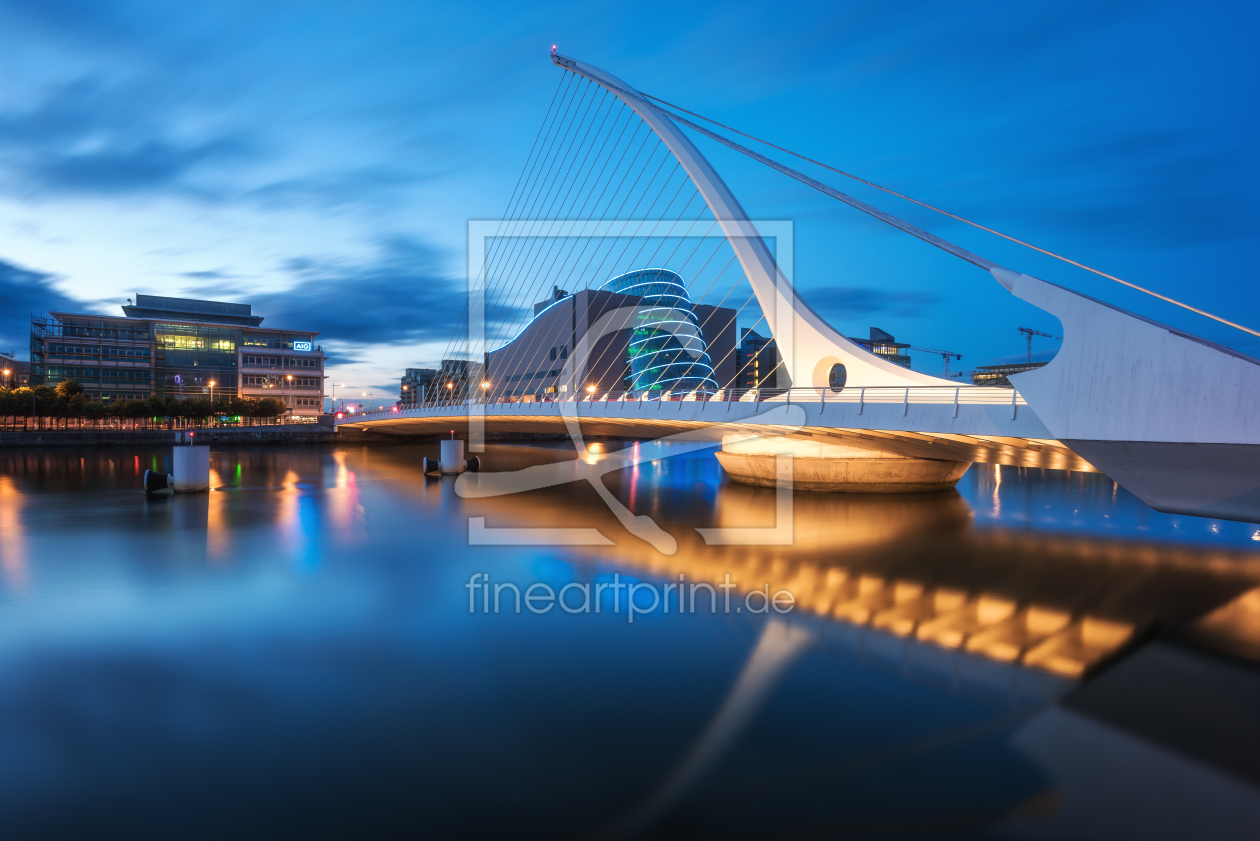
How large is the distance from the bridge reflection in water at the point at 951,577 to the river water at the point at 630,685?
8cm

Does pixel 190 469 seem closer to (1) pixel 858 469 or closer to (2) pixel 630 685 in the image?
(2) pixel 630 685

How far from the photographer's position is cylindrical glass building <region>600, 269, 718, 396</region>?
2089 inches

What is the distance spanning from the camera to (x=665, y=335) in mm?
54094

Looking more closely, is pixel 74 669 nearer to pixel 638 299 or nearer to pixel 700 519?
pixel 700 519

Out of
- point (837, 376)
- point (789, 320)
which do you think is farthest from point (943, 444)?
point (789, 320)

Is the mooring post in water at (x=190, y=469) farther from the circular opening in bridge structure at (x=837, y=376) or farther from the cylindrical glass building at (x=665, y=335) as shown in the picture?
the cylindrical glass building at (x=665, y=335)

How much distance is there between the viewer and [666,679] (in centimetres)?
734

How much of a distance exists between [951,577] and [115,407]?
195 ft

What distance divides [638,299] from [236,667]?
56.1 m

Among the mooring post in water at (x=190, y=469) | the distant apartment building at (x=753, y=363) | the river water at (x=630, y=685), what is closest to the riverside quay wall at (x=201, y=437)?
the mooring post in water at (x=190, y=469)

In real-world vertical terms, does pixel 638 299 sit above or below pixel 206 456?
above

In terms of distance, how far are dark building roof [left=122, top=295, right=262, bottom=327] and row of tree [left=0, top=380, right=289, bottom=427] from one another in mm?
24091

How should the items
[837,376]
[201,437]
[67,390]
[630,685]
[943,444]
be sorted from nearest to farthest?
1. [630,685]
2. [943,444]
3. [837,376]
4. [201,437]
5. [67,390]

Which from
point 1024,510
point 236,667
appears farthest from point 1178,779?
point 1024,510
